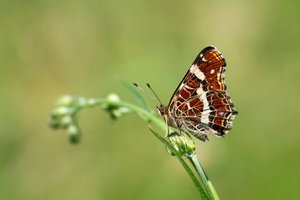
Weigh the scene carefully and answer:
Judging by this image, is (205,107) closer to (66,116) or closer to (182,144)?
(182,144)

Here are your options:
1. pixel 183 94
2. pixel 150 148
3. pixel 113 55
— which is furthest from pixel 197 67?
pixel 113 55

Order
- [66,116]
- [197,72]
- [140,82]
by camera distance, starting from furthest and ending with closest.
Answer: [140,82] < [197,72] < [66,116]

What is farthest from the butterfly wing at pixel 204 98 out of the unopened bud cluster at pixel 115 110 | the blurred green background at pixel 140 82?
the blurred green background at pixel 140 82

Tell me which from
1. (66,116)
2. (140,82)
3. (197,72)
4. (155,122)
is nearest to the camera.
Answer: (66,116)

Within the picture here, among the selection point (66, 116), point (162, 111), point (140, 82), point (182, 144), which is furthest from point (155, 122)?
point (140, 82)

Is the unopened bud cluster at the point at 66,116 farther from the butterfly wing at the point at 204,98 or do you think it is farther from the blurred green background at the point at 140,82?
the blurred green background at the point at 140,82

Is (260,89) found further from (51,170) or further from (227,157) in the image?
(51,170)

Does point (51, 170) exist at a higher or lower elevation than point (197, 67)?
higher

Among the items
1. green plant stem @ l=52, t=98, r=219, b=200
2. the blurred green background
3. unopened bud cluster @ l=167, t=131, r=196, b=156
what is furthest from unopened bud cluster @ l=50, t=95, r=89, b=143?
the blurred green background
